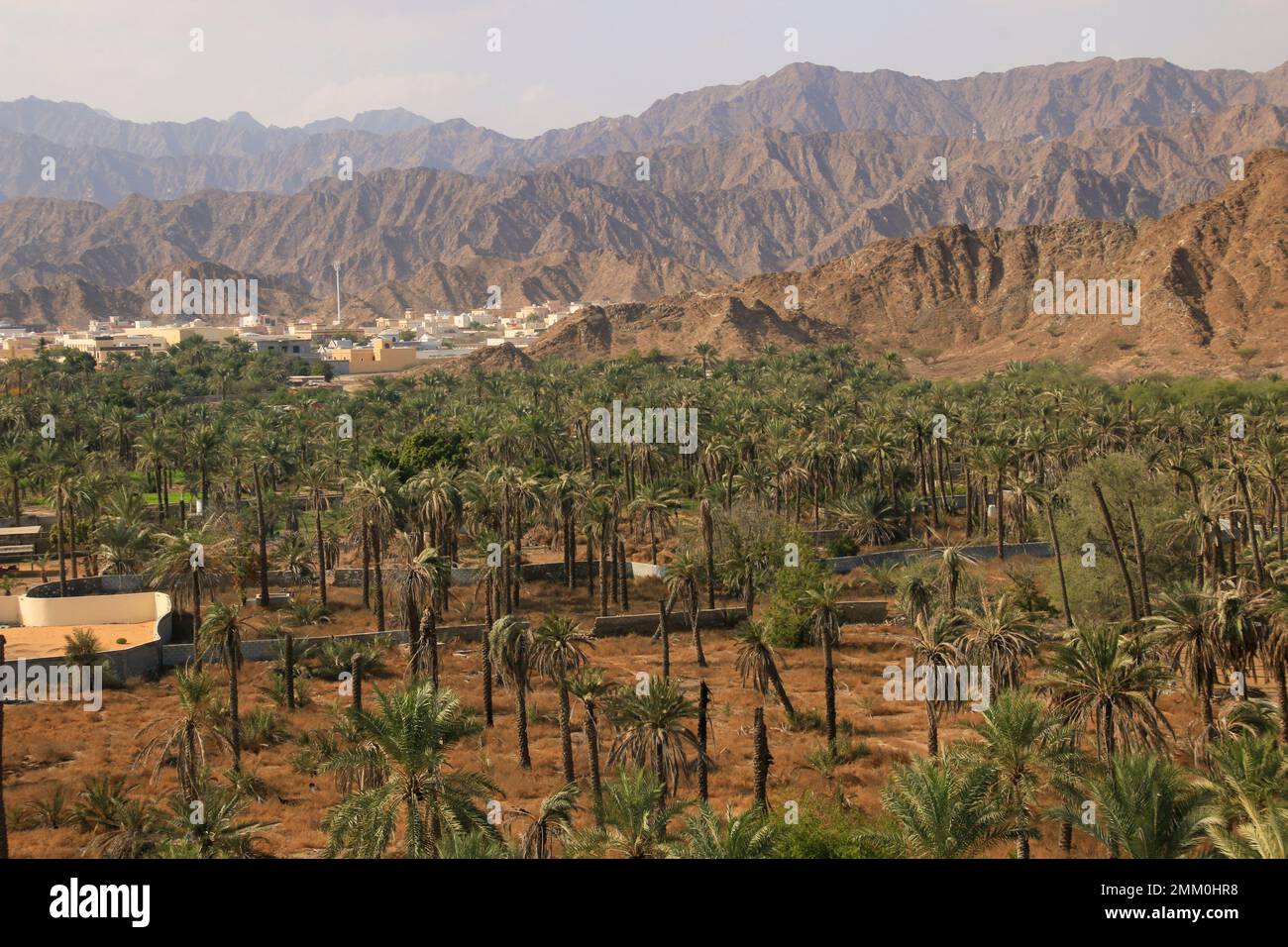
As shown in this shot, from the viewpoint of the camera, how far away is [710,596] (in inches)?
1971

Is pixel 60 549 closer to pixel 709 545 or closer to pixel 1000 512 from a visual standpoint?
pixel 709 545

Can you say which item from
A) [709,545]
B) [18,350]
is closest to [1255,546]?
[709,545]

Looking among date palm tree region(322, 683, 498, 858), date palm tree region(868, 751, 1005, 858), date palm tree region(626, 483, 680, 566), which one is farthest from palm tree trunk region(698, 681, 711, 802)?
date palm tree region(626, 483, 680, 566)

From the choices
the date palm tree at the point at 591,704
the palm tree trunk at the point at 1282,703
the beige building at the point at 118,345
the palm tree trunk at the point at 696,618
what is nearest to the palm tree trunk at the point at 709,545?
the palm tree trunk at the point at 696,618

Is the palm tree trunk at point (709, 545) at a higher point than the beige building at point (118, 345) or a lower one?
lower

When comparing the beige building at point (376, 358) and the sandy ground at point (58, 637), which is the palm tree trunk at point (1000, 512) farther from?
the beige building at point (376, 358)

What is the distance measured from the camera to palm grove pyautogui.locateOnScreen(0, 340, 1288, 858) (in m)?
19.0

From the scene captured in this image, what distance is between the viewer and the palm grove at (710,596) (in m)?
19.0

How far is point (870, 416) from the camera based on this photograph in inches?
2928

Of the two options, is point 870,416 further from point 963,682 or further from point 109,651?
point 109,651

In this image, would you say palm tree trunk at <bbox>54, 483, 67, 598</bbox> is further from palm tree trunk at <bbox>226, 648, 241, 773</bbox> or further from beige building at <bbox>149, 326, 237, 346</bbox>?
beige building at <bbox>149, 326, 237, 346</bbox>

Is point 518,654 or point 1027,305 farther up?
point 1027,305
